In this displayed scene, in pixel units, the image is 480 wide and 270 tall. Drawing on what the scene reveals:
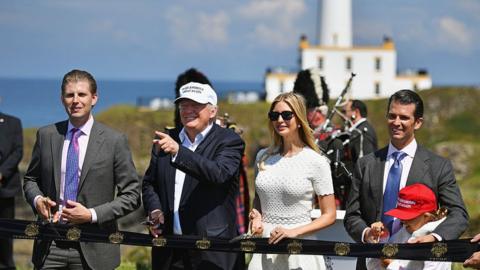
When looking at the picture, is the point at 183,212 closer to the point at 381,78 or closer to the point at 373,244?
the point at 373,244

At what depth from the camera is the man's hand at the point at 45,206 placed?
625 cm

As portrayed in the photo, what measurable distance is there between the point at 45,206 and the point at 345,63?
233 feet

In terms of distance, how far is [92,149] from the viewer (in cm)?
643

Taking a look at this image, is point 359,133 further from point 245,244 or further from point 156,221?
point 156,221

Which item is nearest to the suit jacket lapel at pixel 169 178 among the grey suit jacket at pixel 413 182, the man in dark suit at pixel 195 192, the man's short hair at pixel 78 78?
the man in dark suit at pixel 195 192

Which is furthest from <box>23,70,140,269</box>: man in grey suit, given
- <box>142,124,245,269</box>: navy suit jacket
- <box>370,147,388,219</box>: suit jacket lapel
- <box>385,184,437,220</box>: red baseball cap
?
<box>385,184,437,220</box>: red baseball cap

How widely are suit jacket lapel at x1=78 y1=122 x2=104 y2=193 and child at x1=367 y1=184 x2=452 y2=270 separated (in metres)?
1.91

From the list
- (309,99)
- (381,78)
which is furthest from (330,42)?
(309,99)

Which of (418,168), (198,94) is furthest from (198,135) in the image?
(418,168)

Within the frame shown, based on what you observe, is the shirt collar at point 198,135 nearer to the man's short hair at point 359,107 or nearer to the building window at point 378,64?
the man's short hair at point 359,107

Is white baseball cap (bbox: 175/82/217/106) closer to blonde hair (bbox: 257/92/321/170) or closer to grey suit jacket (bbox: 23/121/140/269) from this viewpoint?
blonde hair (bbox: 257/92/321/170)

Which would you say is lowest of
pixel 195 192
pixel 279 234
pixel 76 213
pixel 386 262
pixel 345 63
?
pixel 386 262

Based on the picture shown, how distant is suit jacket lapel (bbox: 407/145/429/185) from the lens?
5.89 meters

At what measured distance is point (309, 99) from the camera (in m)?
10.4
